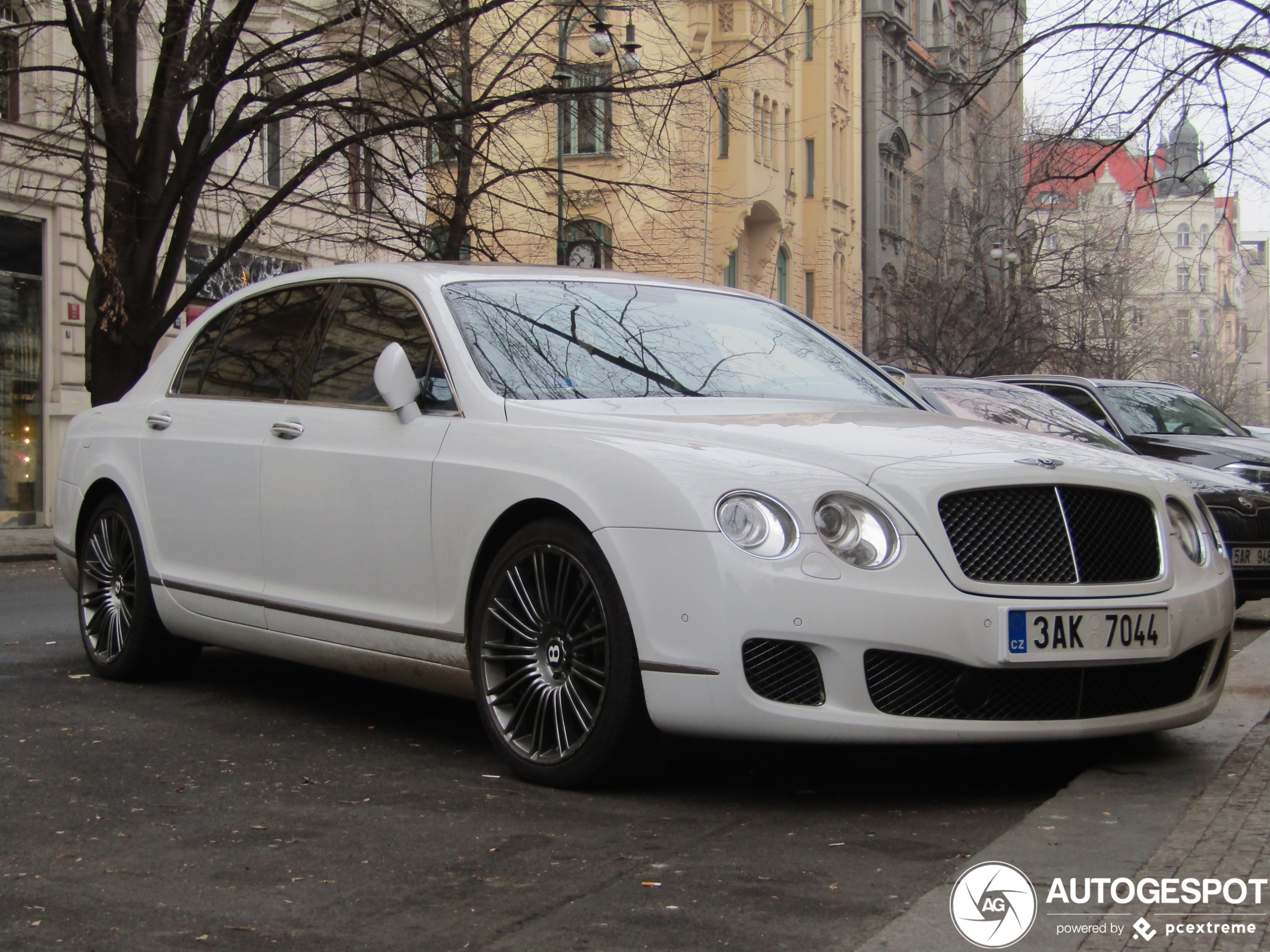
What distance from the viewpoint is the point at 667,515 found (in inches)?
192

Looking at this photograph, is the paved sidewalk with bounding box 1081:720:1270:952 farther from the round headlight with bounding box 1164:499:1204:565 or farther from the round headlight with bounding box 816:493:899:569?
the round headlight with bounding box 816:493:899:569

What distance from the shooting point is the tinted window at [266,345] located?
6.78 meters

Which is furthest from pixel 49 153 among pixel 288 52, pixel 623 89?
pixel 623 89

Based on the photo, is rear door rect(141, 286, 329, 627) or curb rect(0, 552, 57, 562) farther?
curb rect(0, 552, 57, 562)

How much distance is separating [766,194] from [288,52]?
88.3 feet

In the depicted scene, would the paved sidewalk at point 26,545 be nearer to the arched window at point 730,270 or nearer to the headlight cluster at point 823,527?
the headlight cluster at point 823,527

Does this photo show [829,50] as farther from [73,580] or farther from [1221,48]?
[73,580]

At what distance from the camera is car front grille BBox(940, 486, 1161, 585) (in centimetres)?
491

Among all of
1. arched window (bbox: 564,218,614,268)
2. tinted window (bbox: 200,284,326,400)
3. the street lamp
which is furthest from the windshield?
arched window (bbox: 564,218,614,268)

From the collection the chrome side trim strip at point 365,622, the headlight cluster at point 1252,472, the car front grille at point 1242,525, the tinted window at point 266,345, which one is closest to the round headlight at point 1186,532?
the chrome side trim strip at point 365,622

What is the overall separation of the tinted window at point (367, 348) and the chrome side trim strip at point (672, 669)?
4.65 ft

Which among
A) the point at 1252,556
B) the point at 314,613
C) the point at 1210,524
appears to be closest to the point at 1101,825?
the point at 1210,524

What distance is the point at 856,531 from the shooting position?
483 cm

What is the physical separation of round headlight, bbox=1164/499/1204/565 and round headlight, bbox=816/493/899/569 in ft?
3.66
